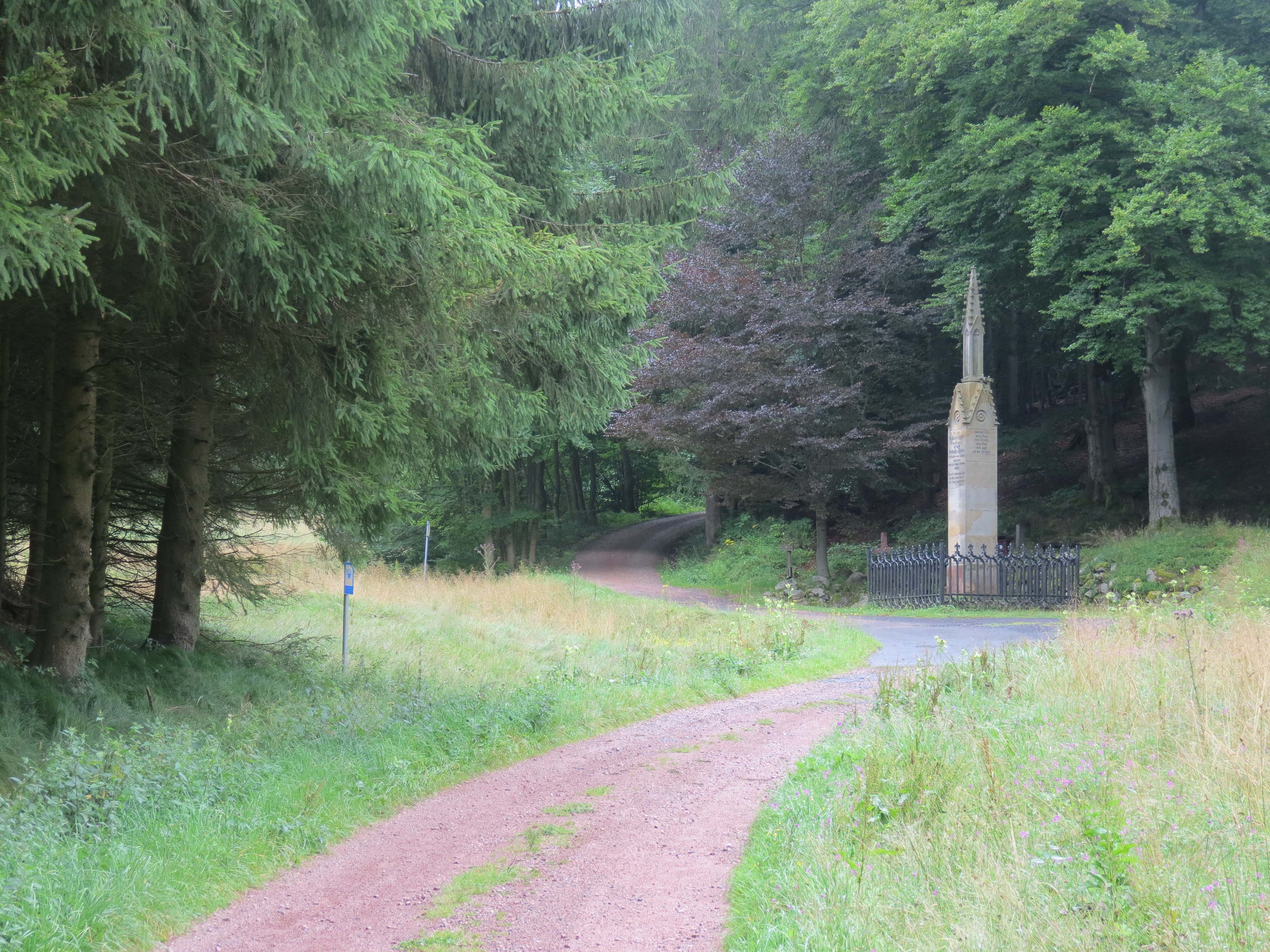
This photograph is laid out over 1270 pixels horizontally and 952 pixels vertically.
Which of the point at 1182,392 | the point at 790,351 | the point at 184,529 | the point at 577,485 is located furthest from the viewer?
the point at 577,485

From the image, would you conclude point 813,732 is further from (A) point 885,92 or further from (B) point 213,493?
(A) point 885,92

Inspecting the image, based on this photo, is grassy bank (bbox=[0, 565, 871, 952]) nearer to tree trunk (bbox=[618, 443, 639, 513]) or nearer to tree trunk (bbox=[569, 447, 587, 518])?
tree trunk (bbox=[569, 447, 587, 518])

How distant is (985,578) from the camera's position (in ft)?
66.7

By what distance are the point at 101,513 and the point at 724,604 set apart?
1700 cm

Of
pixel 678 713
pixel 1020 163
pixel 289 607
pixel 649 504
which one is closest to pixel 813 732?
pixel 678 713

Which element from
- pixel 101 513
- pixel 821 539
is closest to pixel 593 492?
pixel 821 539

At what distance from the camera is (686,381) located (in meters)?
27.5

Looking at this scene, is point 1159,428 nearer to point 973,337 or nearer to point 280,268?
point 973,337

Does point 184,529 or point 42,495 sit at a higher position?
point 42,495

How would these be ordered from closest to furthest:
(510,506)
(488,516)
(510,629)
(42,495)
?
(42,495) → (510,629) → (488,516) → (510,506)

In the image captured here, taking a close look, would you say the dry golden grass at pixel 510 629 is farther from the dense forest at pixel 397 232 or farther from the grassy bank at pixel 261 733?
the dense forest at pixel 397 232

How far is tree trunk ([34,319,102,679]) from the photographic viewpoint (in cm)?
736

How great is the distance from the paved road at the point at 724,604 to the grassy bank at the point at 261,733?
116 cm

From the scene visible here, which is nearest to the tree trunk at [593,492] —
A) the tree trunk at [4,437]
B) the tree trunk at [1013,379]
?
the tree trunk at [1013,379]
